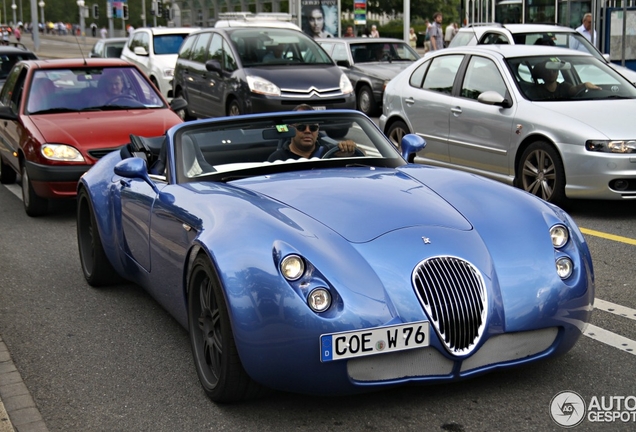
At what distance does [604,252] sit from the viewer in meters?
7.78

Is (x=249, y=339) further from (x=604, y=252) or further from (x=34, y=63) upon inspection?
(x=34, y=63)

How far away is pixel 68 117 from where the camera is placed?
10.7 metres

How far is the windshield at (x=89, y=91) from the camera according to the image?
434 inches

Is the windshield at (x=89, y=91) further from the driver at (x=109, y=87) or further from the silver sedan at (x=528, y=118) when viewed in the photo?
the silver sedan at (x=528, y=118)

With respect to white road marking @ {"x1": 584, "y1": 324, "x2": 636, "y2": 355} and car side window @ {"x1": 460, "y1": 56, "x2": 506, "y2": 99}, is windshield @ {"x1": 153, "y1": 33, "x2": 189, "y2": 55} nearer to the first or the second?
car side window @ {"x1": 460, "y1": 56, "x2": 506, "y2": 99}

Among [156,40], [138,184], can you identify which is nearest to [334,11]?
[156,40]

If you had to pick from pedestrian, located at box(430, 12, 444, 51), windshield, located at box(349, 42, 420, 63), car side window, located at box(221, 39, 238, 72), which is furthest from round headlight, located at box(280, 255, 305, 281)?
pedestrian, located at box(430, 12, 444, 51)

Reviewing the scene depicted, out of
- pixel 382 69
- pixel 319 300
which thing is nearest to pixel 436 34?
pixel 382 69

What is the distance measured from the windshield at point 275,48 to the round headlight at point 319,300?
1235cm

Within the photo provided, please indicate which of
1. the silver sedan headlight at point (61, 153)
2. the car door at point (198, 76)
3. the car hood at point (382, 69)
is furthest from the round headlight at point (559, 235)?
the car hood at point (382, 69)

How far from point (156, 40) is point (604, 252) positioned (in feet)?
58.4

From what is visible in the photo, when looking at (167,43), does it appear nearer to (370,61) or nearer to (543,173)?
(370,61)

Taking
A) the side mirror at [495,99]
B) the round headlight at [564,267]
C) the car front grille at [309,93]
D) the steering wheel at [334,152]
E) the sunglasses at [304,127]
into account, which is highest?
the sunglasses at [304,127]

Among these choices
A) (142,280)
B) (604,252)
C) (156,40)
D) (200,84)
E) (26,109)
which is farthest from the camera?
(156,40)
